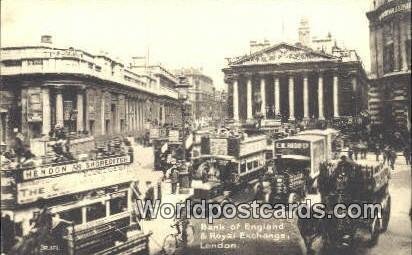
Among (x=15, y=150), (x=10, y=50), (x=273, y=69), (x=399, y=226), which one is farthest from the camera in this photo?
(x=273, y=69)

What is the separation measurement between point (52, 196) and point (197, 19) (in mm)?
3328

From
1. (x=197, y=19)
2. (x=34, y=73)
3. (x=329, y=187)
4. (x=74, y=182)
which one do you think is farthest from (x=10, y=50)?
(x=329, y=187)

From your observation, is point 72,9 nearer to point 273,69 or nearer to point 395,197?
point 273,69

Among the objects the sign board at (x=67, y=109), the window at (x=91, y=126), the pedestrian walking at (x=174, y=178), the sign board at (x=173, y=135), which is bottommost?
the pedestrian walking at (x=174, y=178)

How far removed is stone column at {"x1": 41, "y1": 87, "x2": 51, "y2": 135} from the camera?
6760 millimetres

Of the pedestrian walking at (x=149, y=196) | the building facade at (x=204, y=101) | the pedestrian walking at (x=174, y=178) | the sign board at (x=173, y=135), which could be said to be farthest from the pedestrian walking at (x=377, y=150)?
the sign board at (x=173, y=135)

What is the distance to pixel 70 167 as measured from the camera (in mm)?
5758

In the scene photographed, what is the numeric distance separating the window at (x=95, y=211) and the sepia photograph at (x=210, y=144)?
0.07 feet

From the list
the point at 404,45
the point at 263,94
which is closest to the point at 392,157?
the point at 404,45

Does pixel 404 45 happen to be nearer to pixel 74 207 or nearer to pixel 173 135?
pixel 173 135

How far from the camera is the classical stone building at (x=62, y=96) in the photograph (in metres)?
6.82

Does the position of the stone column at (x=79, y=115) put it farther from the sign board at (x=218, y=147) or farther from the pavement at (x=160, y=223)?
the sign board at (x=218, y=147)

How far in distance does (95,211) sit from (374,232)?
3.87 meters

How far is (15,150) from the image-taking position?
241 inches
